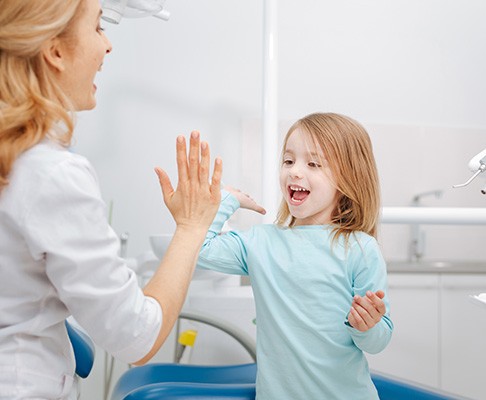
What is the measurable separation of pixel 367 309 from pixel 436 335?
1755 mm

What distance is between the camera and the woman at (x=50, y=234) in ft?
2.57

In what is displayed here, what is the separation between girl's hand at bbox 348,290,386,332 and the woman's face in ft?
1.99

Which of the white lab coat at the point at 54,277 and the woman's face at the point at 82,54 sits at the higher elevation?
the woman's face at the point at 82,54

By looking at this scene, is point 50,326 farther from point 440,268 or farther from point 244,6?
point 244,6

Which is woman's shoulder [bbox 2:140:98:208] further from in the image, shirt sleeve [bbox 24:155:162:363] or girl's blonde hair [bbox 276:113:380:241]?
girl's blonde hair [bbox 276:113:380:241]

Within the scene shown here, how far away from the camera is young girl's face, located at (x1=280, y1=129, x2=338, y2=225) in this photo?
50.9 inches

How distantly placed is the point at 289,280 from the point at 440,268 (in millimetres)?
1552

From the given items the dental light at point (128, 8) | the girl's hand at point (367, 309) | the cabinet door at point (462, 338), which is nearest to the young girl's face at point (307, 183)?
the girl's hand at point (367, 309)

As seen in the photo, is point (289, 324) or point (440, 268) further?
point (440, 268)

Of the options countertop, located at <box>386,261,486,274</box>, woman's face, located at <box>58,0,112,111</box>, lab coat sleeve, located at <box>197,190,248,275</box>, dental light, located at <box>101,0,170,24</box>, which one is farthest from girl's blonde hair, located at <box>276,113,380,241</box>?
countertop, located at <box>386,261,486,274</box>

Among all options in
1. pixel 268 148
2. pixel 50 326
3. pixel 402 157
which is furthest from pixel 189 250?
pixel 402 157

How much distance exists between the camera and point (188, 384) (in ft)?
4.50

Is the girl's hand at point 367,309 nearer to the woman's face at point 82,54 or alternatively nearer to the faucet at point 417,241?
the woman's face at point 82,54

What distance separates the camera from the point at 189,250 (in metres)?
0.96
